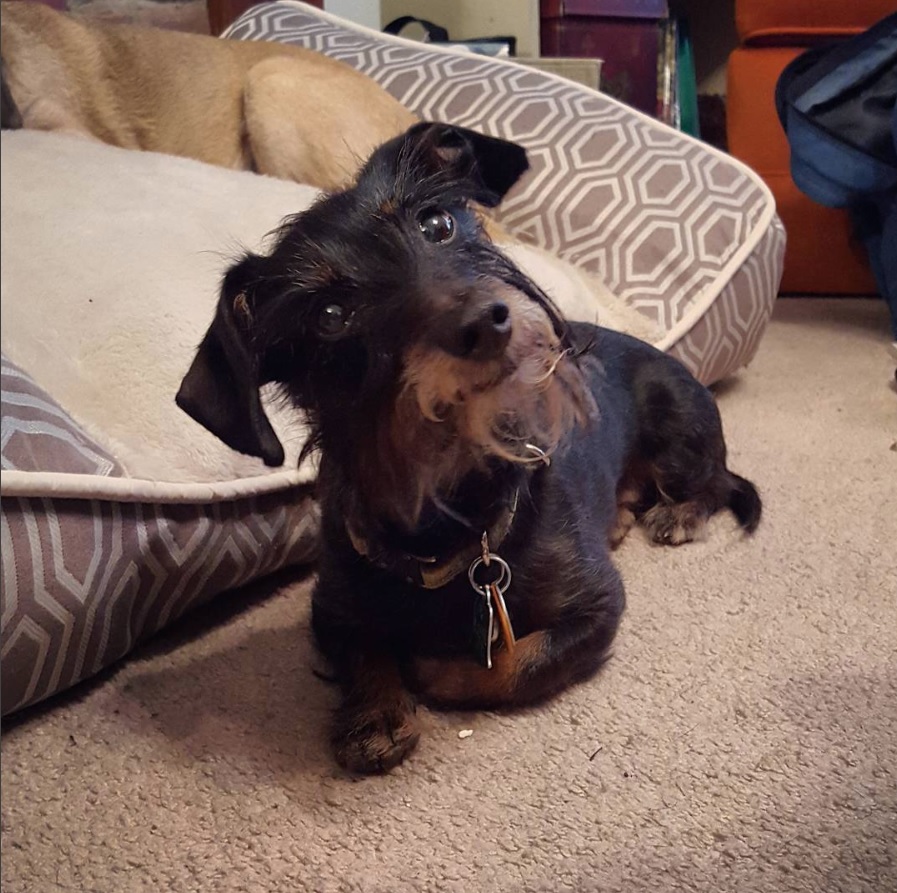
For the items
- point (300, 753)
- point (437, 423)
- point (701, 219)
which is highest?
point (437, 423)

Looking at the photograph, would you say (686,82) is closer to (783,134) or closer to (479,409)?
(783,134)

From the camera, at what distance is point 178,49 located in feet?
8.96

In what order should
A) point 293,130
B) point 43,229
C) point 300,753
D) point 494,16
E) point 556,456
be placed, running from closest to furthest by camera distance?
point 300,753 < point 556,456 < point 43,229 < point 293,130 < point 494,16

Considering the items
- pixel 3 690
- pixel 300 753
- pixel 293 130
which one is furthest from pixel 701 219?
pixel 3 690

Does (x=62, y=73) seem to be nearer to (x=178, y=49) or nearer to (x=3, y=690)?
(x=178, y=49)

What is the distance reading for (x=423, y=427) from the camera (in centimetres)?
100

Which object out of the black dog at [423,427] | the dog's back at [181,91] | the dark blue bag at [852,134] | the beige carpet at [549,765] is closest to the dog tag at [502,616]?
the black dog at [423,427]

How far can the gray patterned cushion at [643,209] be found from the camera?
7.02 ft

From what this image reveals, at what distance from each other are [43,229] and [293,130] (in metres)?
1.01

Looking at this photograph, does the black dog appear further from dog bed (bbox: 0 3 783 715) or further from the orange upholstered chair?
the orange upholstered chair

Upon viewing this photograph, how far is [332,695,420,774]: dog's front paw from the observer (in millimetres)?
1115

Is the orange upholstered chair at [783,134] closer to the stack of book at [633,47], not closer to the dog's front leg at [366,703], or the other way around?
the stack of book at [633,47]

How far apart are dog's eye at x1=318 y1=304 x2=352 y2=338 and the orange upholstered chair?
1514 mm

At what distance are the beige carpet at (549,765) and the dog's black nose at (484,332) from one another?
55 cm
